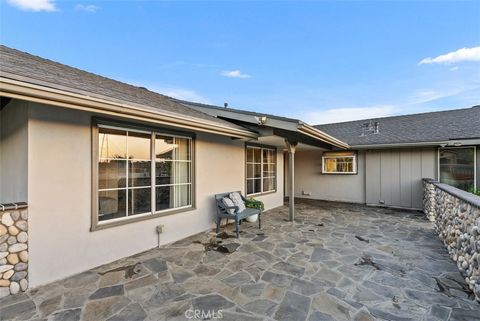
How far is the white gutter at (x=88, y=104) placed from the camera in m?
2.20

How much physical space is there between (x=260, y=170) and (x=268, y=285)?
16.3 feet

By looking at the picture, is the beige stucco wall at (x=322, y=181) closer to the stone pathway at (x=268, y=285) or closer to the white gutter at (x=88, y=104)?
the stone pathway at (x=268, y=285)

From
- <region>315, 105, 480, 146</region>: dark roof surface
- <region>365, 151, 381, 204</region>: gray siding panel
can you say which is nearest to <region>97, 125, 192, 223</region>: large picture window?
<region>315, 105, 480, 146</region>: dark roof surface

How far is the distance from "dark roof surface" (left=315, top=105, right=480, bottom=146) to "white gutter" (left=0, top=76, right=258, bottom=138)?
727 centimetres

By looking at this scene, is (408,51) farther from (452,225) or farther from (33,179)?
(33,179)

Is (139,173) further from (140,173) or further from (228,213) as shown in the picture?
(228,213)

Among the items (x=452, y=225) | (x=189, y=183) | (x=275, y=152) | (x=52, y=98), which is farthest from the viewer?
(x=275, y=152)

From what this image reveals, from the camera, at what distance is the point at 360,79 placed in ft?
36.9

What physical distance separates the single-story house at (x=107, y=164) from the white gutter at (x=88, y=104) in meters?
0.01

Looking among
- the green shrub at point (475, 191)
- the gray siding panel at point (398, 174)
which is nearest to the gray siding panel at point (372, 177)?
the gray siding panel at point (398, 174)

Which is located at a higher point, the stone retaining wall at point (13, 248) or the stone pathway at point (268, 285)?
the stone retaining wall at point (13, 248)

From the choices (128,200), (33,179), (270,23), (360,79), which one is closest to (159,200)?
(128,200)

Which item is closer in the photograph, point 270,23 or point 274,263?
point 274,263

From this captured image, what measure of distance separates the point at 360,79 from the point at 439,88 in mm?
3822
